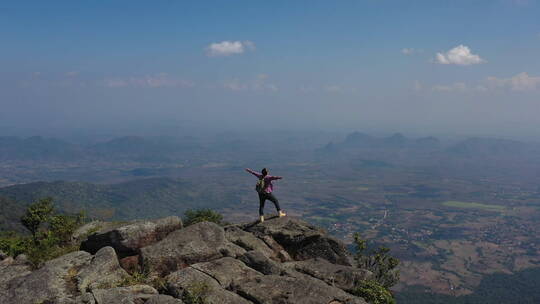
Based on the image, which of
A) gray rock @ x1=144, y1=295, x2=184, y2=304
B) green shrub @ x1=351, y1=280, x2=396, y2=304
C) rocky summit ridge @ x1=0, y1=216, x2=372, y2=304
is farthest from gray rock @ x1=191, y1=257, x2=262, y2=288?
green shrub @ x1=351, y1=280, x2=396, y2=304

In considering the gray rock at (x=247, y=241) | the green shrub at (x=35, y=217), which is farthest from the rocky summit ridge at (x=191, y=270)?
the green shrub at (x=35, y=217)

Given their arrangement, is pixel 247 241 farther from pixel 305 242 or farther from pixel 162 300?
pixel 162 300

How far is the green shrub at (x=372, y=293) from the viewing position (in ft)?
51.3

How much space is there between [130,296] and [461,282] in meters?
189

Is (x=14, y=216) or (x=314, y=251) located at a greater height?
(x=314, y=251)

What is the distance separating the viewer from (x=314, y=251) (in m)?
21.5

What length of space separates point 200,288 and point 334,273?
7054 mm

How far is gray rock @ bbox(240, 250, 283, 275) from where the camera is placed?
55.2ft

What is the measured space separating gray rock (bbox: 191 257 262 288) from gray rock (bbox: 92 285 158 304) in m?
2.63

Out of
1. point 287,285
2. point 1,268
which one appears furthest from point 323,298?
point 1,268

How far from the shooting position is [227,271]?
16.1 metres

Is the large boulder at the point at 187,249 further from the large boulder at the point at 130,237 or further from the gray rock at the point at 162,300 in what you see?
the gray rock at the point at 162,300

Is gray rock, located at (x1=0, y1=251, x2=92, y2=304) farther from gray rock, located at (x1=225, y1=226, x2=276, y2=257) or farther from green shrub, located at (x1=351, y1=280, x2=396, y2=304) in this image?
green shrub, located at (x1=351, y1=280, x2=396, y2=304)

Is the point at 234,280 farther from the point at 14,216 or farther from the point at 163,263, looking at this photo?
the point at 14,216
